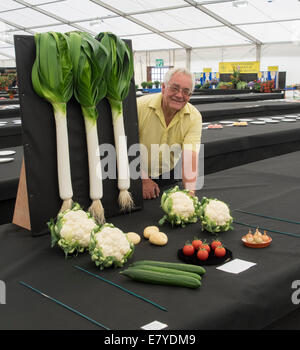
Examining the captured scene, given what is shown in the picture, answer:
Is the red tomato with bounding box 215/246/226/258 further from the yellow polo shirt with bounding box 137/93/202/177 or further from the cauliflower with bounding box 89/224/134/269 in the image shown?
the yellow polo shirt with bounding box 137/93/202/177

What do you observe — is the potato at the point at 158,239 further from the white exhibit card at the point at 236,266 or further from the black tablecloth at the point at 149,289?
the white exhibit card at the point at 236,266

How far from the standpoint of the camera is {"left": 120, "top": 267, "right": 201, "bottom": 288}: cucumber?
0.97 meters

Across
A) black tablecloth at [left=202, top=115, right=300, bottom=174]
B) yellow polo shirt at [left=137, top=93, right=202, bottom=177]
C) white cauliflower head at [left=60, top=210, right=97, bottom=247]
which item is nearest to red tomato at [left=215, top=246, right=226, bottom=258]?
white cauliflower head at [left=60, top=210, right=97, bottom=247]

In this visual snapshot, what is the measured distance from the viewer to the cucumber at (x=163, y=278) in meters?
0.97

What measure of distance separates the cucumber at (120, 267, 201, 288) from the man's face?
977 millimetres

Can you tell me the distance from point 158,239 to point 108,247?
0.21m

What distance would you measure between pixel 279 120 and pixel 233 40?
12143mm

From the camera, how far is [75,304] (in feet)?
3.01

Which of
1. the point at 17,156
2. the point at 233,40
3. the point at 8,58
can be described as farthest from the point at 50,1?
the point at 17,156

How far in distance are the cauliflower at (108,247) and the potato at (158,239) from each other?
0.16m

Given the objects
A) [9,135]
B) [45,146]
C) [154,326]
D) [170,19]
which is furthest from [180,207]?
[170,19]

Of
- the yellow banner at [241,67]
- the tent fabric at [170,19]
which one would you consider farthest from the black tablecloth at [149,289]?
the yellow banner at [241,67]

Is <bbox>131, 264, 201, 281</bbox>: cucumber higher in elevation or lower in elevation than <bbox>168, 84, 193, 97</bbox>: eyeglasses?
lower
